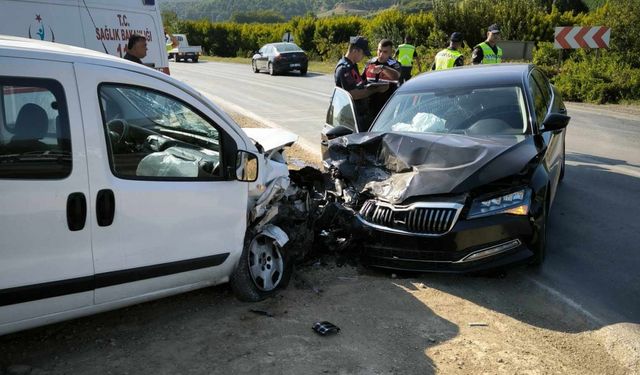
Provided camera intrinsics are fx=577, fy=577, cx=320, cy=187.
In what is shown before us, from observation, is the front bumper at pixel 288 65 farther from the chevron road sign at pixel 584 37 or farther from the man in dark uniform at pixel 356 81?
the man in dark uniform at pixel 356 81

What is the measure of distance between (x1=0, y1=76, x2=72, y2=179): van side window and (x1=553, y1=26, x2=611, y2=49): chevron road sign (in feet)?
53.5

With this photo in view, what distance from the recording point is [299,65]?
89.8 ft

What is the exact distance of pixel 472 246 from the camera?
4.26m

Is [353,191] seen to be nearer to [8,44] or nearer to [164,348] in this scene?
[164,348]

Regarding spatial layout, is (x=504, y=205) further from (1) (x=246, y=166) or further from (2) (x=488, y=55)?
(2) (x=488, y=55)

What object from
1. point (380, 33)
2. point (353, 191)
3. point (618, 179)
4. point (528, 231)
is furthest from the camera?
point (380, 33)

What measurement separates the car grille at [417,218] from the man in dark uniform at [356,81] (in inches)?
95.0

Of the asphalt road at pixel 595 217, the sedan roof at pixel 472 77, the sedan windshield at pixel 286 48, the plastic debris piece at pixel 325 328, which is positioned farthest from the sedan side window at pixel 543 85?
the sedan windshield at pixel 286 48

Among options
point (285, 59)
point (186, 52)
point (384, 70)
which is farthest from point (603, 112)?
point (186, 52)

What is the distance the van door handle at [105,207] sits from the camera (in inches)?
124

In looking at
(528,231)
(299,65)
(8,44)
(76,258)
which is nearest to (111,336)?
(76,258)

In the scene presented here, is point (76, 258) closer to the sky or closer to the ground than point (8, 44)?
closer to the ground

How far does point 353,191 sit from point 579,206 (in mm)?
2870

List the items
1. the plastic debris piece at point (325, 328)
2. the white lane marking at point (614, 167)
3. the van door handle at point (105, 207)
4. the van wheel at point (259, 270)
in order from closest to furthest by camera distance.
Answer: the van door handle at point (105, 207), the plastic debris piece at point (325, 328), the van wheel at point (259, 270), the white lane marking at point (614, 167)
